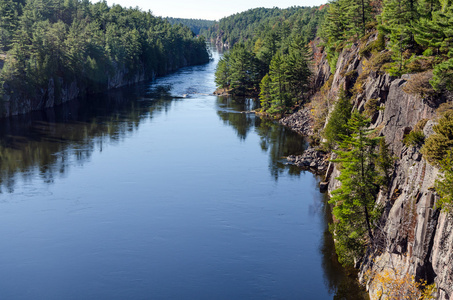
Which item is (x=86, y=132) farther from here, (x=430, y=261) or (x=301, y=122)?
(x=430, y=261)

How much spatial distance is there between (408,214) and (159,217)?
27.5 m

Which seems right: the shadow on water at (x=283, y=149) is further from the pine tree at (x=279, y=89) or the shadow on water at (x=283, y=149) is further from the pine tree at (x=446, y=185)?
the pine tree at (x=446, y=185)

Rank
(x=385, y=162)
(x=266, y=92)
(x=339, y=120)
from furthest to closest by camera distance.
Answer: (x=266, y=92) → (x=339, y=120) → (x=385, y=162)

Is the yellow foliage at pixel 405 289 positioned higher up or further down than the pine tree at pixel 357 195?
further down

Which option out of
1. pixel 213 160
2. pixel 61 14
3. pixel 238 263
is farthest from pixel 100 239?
pixel 61 14

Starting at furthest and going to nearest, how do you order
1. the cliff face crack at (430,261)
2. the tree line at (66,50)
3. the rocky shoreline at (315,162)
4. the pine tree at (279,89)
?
the pine tree at (279,89)
the tree line at (66,50)
the rocky shoreline at (315,162)
the cliff face crack at (430,261)

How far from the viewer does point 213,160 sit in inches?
2778

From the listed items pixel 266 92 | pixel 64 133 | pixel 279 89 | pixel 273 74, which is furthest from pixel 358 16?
pixel 64 133

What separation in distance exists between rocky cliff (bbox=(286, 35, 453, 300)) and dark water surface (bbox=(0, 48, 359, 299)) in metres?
5.72

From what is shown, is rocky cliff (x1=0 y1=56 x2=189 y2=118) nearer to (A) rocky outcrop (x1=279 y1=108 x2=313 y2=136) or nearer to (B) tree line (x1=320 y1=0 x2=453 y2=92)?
(A) rocky outcrop (x1=279 y1=108 x2=313 y2=136)

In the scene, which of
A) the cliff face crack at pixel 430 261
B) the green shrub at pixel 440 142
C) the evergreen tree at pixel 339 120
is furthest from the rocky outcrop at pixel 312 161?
the cliff face crack at pixel 430 261

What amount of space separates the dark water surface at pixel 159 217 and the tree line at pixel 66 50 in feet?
53.1

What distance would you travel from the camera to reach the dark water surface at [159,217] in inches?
1503

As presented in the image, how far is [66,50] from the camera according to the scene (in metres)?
119
